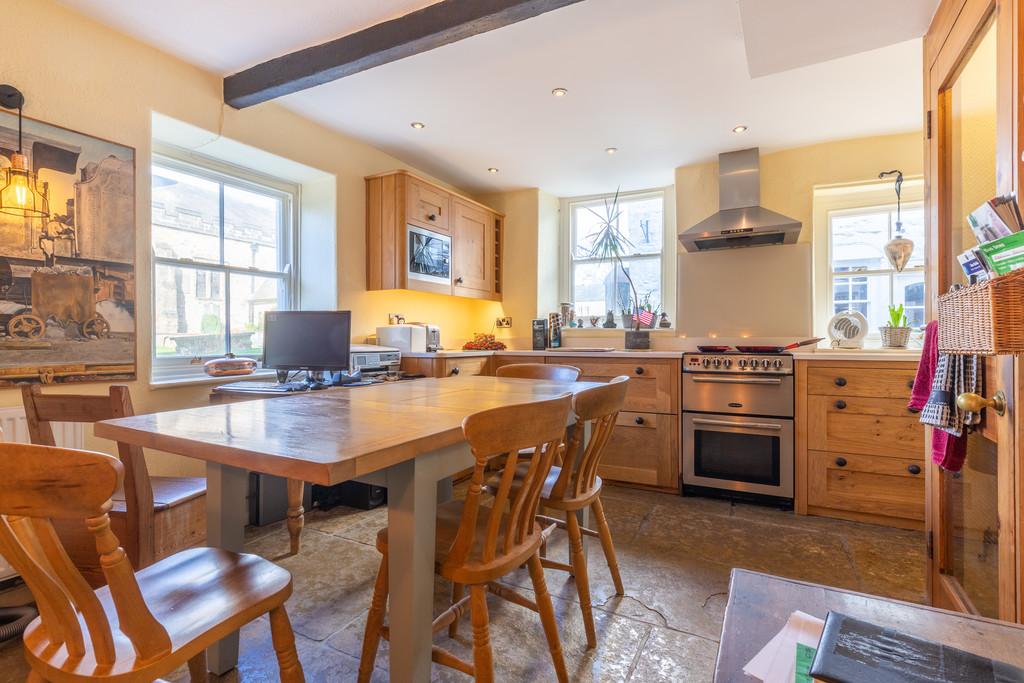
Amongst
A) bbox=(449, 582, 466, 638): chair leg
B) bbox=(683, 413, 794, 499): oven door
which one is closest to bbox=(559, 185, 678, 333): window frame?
bbox=(683, 413, 794, 499): oven door

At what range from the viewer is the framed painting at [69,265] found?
1.89 meters

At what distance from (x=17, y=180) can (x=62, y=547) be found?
75.5 inches

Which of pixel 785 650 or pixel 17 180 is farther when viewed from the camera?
pixel 17 180

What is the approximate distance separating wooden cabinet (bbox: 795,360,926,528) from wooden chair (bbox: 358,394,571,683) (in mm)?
2235

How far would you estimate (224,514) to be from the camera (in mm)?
1380

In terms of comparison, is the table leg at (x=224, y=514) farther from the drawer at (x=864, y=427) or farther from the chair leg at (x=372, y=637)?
Answer: the drawer at (x=864, y=427)

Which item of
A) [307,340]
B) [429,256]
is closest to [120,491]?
[307,340]

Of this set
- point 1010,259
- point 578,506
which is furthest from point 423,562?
point 1010,259

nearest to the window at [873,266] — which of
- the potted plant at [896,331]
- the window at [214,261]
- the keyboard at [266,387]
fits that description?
the potted plant at [896,331]

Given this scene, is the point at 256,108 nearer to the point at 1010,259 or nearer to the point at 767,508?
the point at 1010,259

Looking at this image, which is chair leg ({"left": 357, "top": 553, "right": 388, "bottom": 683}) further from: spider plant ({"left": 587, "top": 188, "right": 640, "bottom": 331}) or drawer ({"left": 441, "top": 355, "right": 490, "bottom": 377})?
spider plant ({"left": 587, "top": 188, "right": 640, "bottom": 331})

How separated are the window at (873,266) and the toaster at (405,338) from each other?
3.12 m

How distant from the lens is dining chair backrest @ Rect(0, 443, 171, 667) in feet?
2.19

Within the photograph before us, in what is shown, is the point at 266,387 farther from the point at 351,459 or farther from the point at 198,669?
the point at 351,459
